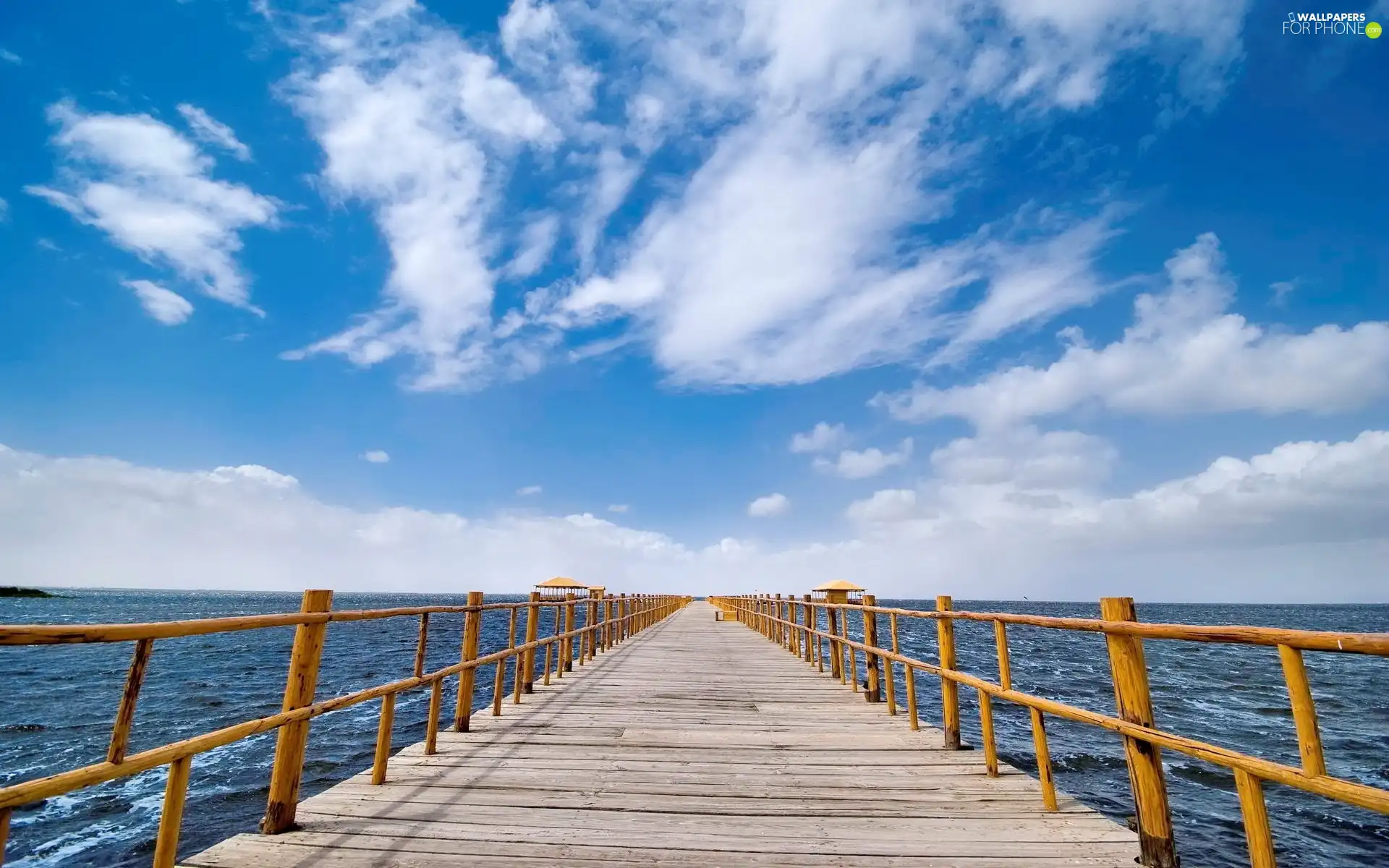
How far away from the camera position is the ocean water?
7.60 meters

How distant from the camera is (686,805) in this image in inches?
146

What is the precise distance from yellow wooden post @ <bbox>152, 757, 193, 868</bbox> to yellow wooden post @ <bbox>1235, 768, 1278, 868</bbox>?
3982 millimetres

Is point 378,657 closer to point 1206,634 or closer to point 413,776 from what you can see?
point 413,776

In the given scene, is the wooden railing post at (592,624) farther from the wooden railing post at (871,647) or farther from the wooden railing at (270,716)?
the wooden railing post at (871,647)

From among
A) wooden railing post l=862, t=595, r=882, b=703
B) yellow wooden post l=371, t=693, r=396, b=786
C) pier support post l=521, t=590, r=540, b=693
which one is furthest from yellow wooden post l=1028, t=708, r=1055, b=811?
pier support post l=521, t=590, r=540, b=693

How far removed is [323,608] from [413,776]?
4.56 feet

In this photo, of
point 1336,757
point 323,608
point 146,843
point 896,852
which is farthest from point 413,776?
point 1336,757

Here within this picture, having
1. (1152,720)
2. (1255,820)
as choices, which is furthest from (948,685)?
(1255,820)

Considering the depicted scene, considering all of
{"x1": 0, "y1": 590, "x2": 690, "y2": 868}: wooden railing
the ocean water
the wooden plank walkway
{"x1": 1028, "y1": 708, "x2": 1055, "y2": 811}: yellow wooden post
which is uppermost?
{"x1": 0, "y1": 590, "x2": 690, "y2": 868}: wooden railing

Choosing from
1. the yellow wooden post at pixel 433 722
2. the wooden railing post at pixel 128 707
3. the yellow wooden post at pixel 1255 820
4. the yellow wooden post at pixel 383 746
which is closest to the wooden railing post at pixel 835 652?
the yellow wooden post at pixel 433 722

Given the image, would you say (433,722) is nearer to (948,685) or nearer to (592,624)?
(948,685)

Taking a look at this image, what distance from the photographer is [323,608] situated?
3.64 m

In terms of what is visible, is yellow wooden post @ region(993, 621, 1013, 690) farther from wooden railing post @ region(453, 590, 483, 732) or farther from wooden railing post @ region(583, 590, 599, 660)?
wooden railing post @ region(583, 590, 599, 660)

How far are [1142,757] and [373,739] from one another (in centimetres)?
1192
